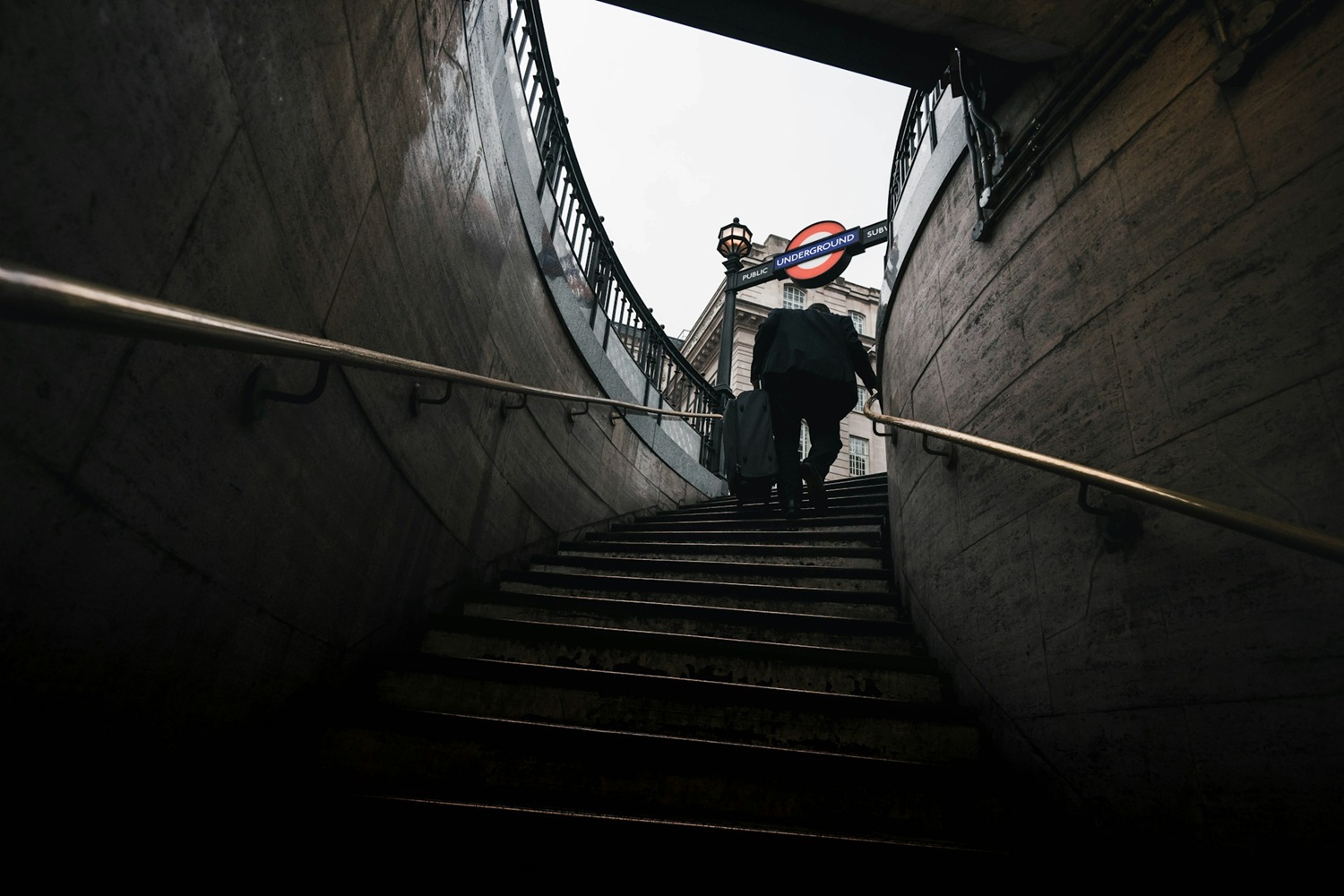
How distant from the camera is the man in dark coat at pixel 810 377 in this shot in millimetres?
4680

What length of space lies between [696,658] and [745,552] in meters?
1.71

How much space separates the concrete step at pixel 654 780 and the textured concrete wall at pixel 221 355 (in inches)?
18.4

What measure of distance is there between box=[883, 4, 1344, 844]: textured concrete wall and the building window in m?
23.2

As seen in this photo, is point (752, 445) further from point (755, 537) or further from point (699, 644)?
point (699, 644)

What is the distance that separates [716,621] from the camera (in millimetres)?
3131

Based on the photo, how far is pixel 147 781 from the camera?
150 cm

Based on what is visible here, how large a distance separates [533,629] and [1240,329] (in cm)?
266

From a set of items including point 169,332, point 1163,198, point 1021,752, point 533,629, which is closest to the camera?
point 169,332

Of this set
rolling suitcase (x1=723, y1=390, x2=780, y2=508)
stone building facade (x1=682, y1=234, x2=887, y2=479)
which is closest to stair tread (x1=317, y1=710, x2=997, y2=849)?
rolling suitcase (x1=723, y1=390, x2=780, y2=508)

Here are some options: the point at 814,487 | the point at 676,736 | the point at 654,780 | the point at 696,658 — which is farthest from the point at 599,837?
the point at 814,487

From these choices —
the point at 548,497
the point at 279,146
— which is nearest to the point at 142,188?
the point at 279,146

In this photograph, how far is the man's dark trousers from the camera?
15.7 feet

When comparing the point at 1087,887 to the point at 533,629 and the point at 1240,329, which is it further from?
the point at 533,629

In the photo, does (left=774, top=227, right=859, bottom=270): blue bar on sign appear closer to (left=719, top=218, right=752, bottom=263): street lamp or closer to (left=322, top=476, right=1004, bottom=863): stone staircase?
(left=719, top=218, right=752, bottom=263): street lamp
